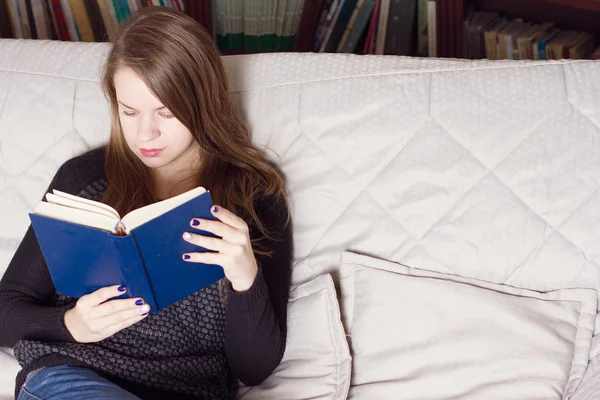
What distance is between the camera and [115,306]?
1132 mm

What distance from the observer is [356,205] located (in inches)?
56.2

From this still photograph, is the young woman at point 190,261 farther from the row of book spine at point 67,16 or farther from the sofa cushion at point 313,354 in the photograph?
the row of book spine at point 67,16

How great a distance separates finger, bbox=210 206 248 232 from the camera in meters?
1.08

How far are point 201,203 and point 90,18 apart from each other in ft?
4.72

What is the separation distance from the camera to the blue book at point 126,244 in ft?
3.39

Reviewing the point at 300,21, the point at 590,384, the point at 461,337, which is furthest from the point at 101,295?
the point at 300,21

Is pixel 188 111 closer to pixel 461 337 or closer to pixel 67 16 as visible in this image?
pixel 461 337

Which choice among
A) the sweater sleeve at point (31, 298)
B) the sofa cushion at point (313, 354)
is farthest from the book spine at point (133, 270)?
the sofa cushion at point (313, 354)

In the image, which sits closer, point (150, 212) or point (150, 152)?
point (150, 212)

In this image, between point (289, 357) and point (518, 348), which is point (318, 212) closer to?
point (289, 357)

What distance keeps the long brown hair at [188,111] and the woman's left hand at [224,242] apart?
0.62ft

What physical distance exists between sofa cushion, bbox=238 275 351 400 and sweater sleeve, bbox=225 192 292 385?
28 millimetres

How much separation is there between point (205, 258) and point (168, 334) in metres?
0.24

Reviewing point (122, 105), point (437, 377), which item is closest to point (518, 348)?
point (437, 377)
